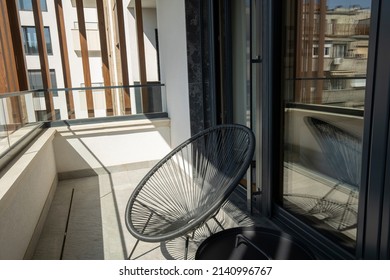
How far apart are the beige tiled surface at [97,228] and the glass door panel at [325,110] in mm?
472

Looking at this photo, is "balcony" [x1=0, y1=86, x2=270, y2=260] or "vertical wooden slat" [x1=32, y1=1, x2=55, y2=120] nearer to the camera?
"balcony" [x1=0, y1=86, x2=270, y2=260]

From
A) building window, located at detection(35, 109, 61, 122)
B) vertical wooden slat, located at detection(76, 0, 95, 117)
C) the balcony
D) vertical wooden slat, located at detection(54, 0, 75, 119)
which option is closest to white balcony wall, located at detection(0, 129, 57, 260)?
the balcony

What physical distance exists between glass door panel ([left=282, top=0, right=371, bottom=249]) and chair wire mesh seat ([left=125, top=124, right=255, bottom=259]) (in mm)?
346

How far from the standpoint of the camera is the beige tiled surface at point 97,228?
2.08m

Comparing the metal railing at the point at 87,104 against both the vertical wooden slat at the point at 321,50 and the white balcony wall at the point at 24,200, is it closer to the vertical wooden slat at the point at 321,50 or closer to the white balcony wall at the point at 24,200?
the white balcony wall at the point at 24,200

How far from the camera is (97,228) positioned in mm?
2459

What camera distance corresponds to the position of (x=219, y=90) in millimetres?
2754

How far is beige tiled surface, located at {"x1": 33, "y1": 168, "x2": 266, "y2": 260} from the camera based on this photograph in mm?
2080

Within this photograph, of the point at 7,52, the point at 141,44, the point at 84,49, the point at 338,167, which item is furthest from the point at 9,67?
the point at 338,167

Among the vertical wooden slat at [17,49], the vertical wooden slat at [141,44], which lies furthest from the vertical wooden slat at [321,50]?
the vertical wooden slat at [17,49]

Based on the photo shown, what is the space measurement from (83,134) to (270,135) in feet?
8.57

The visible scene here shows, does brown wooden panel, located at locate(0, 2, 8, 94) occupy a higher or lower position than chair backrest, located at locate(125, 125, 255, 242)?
higher

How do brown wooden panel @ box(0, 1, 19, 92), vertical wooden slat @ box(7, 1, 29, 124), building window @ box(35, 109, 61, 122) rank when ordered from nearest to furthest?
brown wooden panel @ box(0, 1, 19, 92) → vertical wooden slat @ box(7, 1, 29, 124) → building window @ box(35, 109, 61, 122)

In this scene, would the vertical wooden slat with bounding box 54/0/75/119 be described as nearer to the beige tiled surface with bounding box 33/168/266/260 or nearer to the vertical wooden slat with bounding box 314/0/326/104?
the beige tiled surface with bounding box 33/168/266/260
